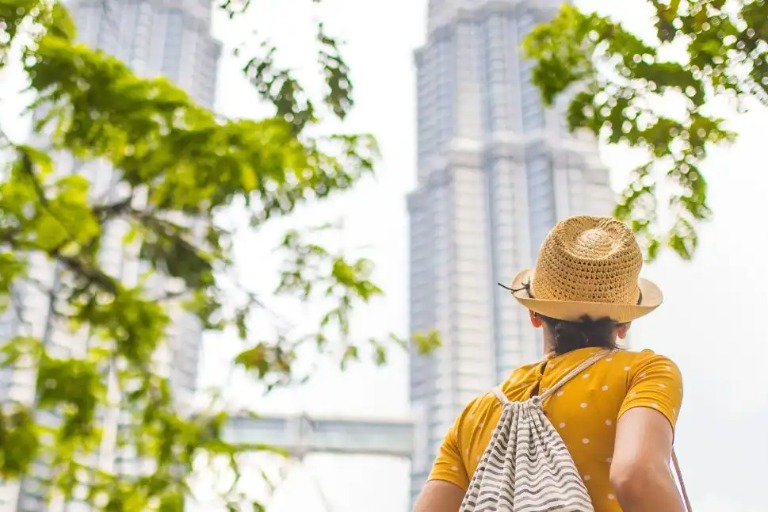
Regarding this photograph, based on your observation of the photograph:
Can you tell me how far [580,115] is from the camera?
1612 mm

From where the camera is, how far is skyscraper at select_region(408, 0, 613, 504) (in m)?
11.6

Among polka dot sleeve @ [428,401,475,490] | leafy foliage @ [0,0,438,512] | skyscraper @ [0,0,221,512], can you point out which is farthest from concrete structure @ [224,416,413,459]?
polka dot sleeve @ [428,401,475,490]

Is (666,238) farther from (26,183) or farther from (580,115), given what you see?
(26,183)

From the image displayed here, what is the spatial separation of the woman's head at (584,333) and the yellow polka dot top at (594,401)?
0.5 inches

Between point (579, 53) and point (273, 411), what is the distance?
1074 cm

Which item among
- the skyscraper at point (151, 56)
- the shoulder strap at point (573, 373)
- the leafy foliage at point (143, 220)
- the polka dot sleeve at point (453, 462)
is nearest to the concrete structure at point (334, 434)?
the skyscraper at point (151, 56)

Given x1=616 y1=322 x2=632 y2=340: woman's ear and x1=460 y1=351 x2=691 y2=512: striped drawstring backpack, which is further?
x1=616 y1=322 x2=632 y2=340: woman's ear

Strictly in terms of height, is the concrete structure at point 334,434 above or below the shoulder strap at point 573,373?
above

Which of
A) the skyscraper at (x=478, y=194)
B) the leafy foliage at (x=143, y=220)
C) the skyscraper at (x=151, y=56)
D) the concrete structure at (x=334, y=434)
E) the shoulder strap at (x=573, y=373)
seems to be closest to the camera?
the shoulder strap at (x=573, y=373)

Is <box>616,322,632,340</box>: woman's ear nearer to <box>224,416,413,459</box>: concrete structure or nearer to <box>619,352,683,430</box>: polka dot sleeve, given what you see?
<box>619,352,683,430</box>: polka dot sleeve

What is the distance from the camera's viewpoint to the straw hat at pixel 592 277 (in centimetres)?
70

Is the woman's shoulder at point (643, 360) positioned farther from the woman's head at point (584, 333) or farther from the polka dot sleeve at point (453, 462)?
the polka dot sleeve at point (453, 462)

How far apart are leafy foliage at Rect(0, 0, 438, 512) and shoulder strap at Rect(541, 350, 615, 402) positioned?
747mm

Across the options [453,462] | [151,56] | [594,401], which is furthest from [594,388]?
[151,56]
